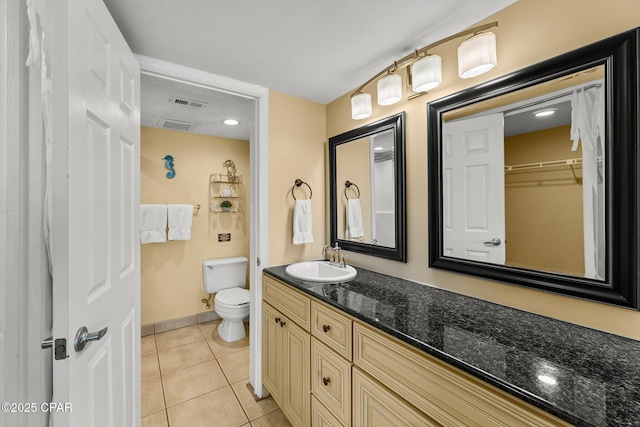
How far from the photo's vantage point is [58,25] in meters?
0.75

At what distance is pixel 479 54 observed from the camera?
117 cm

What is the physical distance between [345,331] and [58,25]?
1.44m

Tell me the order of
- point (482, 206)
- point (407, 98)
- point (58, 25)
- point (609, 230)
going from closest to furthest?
point (58, 25), point (609, 230), point (482, 206), point (407, 98)

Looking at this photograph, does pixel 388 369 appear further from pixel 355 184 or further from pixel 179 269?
pixel 179 269

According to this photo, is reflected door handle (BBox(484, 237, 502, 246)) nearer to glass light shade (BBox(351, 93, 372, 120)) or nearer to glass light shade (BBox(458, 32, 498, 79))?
glass light shade (BBox(458, 32, 498, 79))

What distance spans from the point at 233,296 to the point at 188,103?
6.22ft

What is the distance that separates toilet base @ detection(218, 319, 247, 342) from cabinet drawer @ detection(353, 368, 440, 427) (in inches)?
74.1

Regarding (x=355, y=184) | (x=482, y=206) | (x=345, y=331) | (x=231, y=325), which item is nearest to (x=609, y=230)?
(x=482, y=206)

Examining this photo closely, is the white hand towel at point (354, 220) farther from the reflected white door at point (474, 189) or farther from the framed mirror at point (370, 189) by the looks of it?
the reflected white door at point (474, 189)

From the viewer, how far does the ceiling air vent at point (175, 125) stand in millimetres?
2648

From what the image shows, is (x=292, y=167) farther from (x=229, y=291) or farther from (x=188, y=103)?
(x=229, y=291)

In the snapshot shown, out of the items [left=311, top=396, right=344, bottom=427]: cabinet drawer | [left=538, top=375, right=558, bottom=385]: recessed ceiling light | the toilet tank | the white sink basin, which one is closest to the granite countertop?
[left=538, top=375, right=558, bottom=385]: recessed ceiling light

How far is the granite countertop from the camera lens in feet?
2.02

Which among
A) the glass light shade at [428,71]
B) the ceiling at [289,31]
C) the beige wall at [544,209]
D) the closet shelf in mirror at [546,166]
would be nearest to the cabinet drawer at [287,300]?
the beige wall at [544,209]
